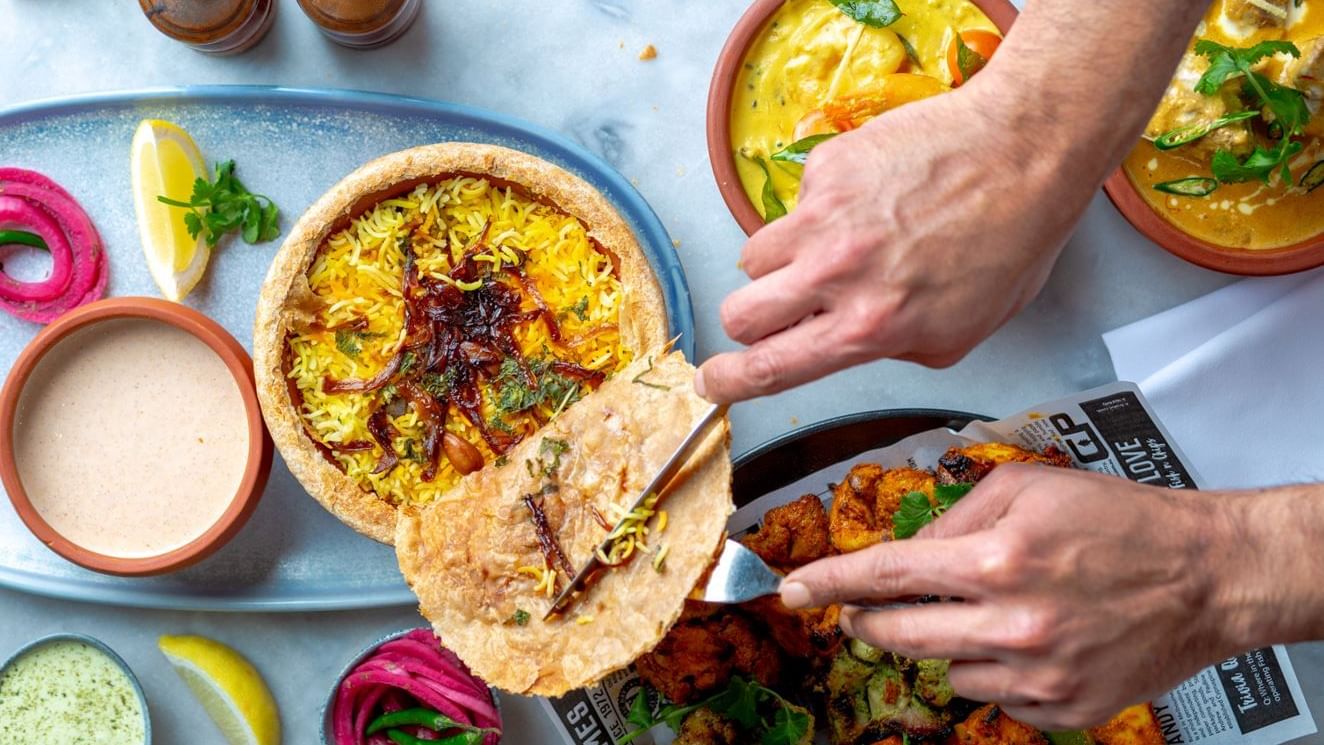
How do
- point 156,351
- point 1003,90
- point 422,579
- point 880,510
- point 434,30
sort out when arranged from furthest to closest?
point 434,30 < point 156,351 < point 880,510 < point 422,579 < point 1003,90

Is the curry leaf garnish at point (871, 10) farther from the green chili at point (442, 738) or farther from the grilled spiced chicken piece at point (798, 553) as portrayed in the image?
the green chili at point (442, 738)

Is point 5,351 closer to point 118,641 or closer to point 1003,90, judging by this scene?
point 118,641

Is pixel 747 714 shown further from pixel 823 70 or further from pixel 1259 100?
pixel 1259 100

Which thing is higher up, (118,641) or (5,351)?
(5,351)

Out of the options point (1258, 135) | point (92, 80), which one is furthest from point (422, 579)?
point (1258, 135)

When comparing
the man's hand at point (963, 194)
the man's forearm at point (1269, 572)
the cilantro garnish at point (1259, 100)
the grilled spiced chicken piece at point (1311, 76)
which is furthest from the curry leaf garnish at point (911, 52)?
the man's forearm at point (1269, 572)

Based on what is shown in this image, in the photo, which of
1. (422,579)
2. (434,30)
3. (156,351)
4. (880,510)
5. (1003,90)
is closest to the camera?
(1003,90)

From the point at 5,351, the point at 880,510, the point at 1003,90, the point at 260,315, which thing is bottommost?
the point at 880,510
